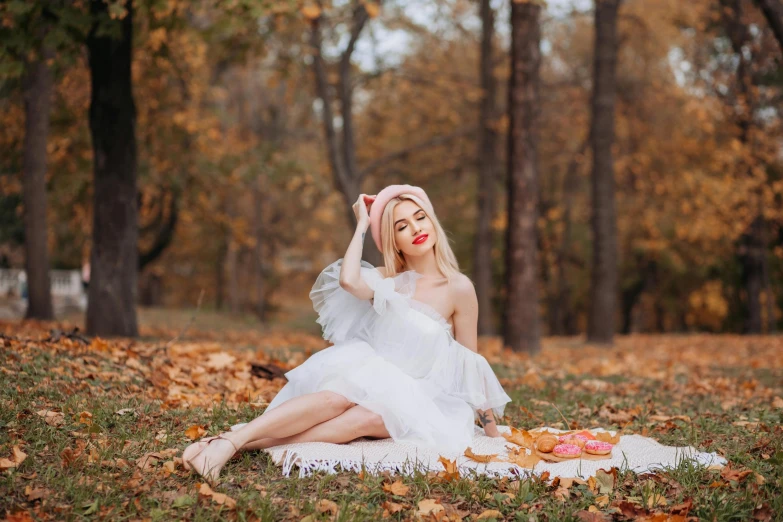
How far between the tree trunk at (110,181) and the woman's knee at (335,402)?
18.0 feet

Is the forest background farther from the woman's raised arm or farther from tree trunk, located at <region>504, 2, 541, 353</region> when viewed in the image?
the woman's raised arm

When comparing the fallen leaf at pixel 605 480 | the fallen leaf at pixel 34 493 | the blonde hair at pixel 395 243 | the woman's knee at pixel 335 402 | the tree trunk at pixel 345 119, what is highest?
the tree trunk at pixel 345 119

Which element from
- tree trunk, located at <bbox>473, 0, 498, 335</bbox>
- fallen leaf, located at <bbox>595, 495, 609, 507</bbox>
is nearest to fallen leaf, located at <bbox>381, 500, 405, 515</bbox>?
fallen leaf, located at <bbox>595, 495, 609, 507</bbox>

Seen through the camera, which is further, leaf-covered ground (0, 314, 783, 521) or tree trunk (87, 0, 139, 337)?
tree trunk (87, 0, 139, 337)

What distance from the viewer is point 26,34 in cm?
762

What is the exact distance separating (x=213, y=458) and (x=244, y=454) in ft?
1.03

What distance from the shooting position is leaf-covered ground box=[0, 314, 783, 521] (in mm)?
3408

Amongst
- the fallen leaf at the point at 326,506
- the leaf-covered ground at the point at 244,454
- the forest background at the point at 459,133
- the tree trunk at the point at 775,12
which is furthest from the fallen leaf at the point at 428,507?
the tree trunk at the point at 775,12

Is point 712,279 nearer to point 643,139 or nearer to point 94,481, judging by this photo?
point 643,139

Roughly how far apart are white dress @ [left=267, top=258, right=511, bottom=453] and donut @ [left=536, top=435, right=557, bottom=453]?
353mm

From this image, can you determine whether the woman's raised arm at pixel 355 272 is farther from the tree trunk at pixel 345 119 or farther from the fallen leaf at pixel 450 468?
the tree trunk at pixel 345 119

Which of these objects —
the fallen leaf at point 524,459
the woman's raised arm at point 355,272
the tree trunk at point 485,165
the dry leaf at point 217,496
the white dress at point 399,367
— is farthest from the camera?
the tree trunk at point 485,165

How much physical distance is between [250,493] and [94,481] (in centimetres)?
77

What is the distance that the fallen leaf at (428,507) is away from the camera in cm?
342
